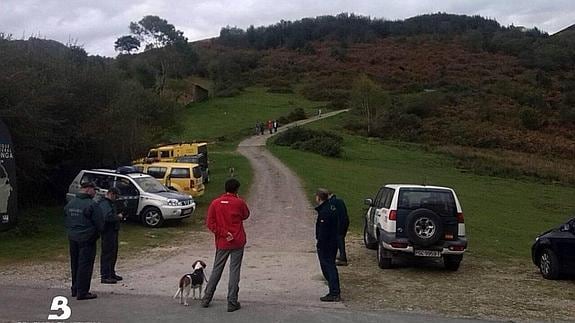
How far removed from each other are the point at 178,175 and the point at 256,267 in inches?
529

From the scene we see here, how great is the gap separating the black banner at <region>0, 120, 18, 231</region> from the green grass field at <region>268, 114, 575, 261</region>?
10330mm

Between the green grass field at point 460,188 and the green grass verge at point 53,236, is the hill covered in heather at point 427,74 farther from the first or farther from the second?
the green grass verge at point 53,236

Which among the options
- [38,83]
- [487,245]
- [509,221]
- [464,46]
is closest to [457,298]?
[487,245]

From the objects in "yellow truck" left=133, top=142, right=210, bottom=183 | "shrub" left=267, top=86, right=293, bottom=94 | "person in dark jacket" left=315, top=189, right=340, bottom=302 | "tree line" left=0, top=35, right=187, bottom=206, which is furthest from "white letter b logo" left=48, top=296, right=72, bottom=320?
"shrub" left=267, top=86, right=293, bottom=94

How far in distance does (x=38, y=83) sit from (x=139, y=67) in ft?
189

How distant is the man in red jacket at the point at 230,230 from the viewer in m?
9.22

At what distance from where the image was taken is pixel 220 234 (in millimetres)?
9250

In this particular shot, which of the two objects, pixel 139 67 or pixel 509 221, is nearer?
pixel 509 221

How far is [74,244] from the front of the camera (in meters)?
10.1

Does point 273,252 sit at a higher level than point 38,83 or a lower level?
lower

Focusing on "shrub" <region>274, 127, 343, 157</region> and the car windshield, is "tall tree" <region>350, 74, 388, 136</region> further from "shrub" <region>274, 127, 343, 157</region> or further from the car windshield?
the car windshield

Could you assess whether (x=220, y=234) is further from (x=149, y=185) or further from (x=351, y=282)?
(x=149, y=185)

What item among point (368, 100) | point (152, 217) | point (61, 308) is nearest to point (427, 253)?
point (61, 308)

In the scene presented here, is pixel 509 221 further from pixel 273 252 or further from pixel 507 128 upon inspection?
pixel 507 128
